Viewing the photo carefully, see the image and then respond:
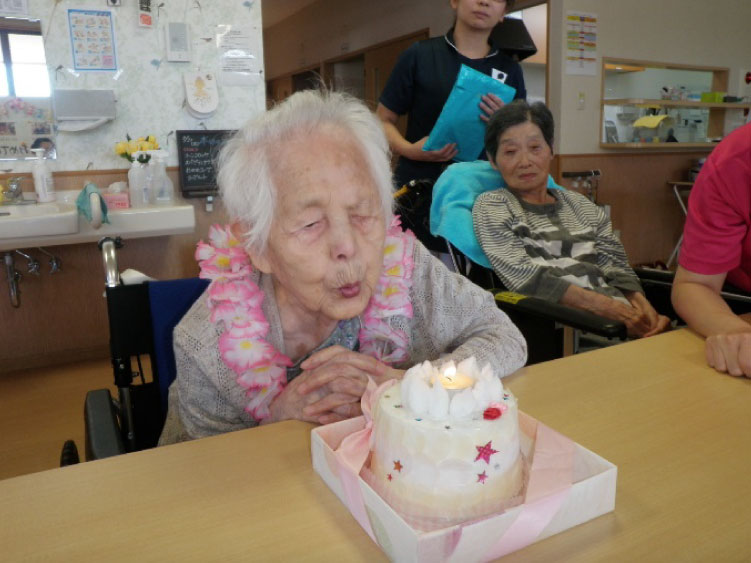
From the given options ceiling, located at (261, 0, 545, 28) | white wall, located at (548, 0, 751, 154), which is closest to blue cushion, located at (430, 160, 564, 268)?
white wall, located at (548, 0, 751, 154)

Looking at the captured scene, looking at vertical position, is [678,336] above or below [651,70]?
below

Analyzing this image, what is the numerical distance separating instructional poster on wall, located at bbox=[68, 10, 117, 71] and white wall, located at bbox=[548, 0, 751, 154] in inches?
125

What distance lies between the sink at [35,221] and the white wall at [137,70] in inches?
17.0

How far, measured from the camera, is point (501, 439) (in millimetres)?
604

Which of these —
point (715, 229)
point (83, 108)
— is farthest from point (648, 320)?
point (83, 108)

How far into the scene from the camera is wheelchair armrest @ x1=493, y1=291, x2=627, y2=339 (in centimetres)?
127

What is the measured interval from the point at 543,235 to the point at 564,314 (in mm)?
730

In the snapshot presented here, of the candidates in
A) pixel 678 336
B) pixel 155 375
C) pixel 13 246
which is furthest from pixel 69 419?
pixel 678 336

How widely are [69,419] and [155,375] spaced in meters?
1.69

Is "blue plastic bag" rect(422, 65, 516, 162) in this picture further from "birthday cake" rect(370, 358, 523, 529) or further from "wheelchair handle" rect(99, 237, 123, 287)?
"birthday cake" rect(370, 358, 523, 529)

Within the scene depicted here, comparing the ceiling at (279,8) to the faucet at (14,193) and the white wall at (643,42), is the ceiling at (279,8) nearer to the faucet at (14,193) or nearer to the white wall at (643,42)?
the white wall at (643,42)

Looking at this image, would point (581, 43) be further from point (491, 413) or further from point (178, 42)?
point (491, 413)

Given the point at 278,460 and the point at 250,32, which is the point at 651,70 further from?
the point at 278,460

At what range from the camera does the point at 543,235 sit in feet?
6.73
